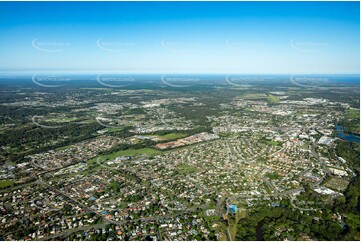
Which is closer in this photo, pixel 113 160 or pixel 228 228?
pixel 228 228

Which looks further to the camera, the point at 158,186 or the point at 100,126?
the point at 100,126

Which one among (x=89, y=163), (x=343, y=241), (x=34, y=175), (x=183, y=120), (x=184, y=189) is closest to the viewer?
(x=343, y=241)

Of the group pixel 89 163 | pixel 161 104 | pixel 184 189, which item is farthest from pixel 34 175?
pixel 161 104

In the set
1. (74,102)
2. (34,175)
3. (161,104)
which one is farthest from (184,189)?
(74,102)

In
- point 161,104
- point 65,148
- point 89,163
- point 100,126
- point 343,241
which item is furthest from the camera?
point 161,104

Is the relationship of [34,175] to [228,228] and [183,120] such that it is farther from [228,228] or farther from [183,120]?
[183,120]

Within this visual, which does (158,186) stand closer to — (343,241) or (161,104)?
(343,241)

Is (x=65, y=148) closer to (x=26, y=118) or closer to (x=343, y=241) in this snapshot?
(x=26, y=118)

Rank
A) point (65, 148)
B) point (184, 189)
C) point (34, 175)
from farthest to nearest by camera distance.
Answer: point (65, 148) < point (34, 175) < point (184, 189)

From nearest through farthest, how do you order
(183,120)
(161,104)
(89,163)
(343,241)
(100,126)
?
(343,241)
(89,163)
(100,126)
(183,120)
(161,104)
